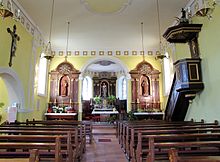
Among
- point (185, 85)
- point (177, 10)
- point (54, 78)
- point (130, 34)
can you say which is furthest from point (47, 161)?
point (54, 78)

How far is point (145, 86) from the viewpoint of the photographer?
422 inches

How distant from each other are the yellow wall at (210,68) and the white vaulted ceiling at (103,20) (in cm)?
172

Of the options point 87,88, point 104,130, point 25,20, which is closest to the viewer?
point 25,20

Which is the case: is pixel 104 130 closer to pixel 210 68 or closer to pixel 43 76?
pixel 43 76

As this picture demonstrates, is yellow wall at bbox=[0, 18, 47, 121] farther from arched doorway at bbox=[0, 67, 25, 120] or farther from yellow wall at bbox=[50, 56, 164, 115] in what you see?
yellow wall at bbox=[50, 56, 164, 115]

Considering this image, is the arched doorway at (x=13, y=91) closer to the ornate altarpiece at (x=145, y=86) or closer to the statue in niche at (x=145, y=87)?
the ornate altarpiece at (x=145, y=86)

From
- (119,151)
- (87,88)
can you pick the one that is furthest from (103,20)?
(87,88)

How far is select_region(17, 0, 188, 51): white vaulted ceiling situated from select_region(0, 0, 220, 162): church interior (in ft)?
0.12

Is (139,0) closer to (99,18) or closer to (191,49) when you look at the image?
(99,18)

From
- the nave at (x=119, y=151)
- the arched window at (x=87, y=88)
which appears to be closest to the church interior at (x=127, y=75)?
the nave at (x=119, y=151)

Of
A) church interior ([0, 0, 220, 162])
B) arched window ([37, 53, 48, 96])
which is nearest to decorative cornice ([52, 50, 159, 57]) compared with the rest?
church interior ([0, 0, 220, 162])

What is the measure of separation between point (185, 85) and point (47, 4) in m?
5.33

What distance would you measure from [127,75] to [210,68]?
5.66m

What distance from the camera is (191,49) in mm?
6344
